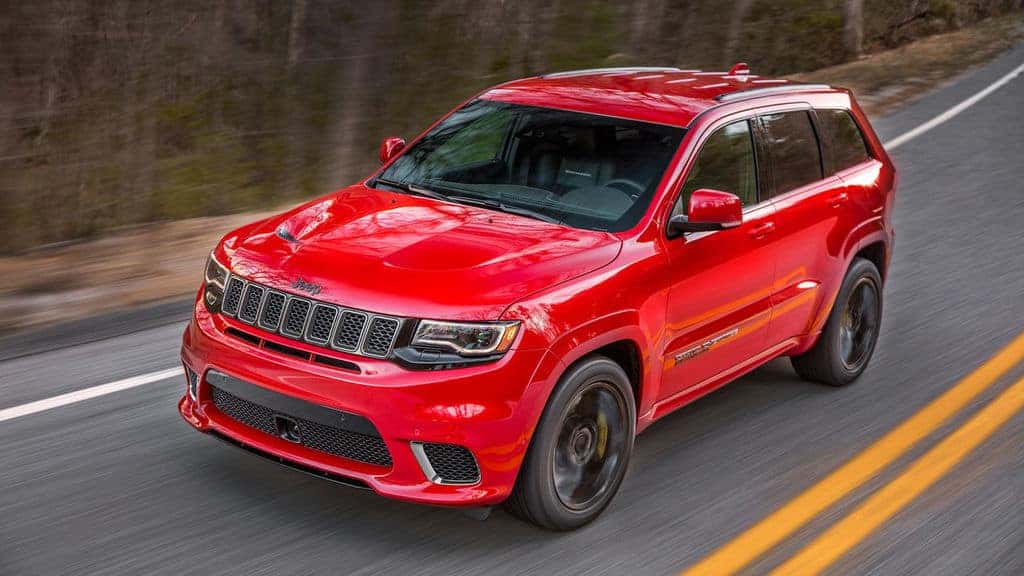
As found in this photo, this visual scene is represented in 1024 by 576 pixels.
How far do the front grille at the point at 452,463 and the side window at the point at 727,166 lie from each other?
1607mm

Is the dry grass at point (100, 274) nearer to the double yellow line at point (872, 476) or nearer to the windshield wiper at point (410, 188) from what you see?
the windshield wiper at point (410, 188)

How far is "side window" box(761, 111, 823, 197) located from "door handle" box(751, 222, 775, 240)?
0.21 m

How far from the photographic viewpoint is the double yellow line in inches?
197

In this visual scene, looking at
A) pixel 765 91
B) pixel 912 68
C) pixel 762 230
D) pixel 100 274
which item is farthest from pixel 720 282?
pixel 912 68

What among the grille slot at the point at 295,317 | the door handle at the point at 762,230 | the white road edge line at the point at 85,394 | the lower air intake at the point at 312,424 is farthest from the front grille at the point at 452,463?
the white road edge line at the point at 85,394

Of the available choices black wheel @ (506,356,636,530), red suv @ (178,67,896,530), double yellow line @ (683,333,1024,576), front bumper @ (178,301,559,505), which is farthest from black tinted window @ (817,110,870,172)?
front bumper @ (178,301,559,505)

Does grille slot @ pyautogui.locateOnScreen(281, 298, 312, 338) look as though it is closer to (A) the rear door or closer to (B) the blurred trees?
(A) the rear door

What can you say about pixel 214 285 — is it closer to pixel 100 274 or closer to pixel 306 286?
pixel 306 286

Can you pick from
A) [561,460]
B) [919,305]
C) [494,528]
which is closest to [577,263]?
[561,460]

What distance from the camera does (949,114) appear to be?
17.9m

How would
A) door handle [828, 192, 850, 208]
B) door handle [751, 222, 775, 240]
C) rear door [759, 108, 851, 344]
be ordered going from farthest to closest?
door handle [828, 192, 850, 208]
rear door [759, 108, 851, 344]
door handle [751, 222, 775, 240]

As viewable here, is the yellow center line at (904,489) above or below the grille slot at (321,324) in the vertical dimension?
below

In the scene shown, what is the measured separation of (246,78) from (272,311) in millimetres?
13620

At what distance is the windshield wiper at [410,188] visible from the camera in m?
5.91
